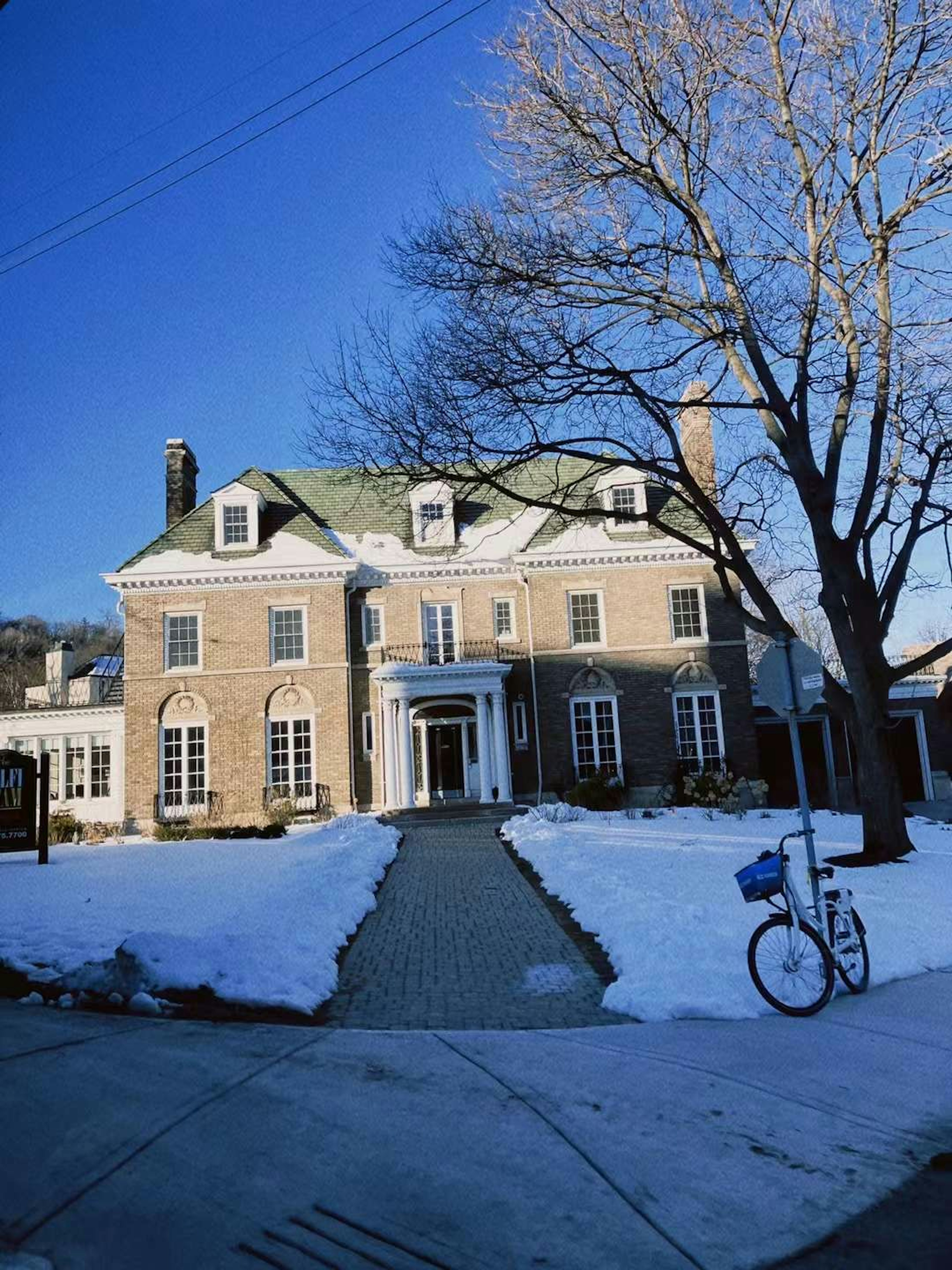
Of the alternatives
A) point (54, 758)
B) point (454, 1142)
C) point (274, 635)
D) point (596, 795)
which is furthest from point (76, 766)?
point (454, 1142)

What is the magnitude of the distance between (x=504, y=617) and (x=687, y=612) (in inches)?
218

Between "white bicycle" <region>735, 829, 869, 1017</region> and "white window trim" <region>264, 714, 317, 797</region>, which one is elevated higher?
"white window trim" <region>264, 714, 317, 797</region>

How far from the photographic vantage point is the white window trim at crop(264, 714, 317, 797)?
88.4 feet

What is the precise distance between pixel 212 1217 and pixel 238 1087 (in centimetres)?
134

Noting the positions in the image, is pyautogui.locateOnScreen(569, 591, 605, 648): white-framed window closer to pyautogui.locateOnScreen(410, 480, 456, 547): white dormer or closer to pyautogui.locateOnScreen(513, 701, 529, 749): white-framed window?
pyautogui.locateOnScreen(513, 701, 529, 749): white-framed window

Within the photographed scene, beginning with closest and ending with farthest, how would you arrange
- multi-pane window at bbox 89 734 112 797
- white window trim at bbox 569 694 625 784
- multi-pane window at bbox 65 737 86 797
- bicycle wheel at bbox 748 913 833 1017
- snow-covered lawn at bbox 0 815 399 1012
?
bicycle wheel at bbox 748 913 833 1017 < snow-covered lawn at bbox 0 815 399 1012 < white window trim at bbox 569 694 625 784 < multi-pane window at bbox 89 734 112 797 < multi-pane window at bbox 65 737 86 797

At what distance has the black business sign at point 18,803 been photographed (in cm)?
1598

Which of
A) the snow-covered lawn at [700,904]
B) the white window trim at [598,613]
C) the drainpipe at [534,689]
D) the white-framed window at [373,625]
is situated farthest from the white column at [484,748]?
the snow-covered lawn at [700,904]

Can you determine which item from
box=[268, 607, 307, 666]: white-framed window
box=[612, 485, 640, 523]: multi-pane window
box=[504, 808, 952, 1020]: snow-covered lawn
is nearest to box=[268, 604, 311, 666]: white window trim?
box=[268, 607, 307, 666]: white-framed window

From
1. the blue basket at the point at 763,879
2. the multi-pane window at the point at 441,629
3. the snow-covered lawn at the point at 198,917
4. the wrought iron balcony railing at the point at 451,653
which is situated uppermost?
the multi-pane window at the point at 441,629

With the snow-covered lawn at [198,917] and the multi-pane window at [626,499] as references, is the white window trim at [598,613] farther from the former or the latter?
the snow-covered lawn at [198,917]

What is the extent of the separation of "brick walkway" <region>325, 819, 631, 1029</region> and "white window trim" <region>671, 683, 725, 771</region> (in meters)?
15.4

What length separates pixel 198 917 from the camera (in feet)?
30.6

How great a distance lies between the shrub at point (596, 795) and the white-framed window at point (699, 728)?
298cm
